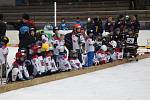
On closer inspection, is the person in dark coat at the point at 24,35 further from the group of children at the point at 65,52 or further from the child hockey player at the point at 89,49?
the child hockey player at the point at 89,49

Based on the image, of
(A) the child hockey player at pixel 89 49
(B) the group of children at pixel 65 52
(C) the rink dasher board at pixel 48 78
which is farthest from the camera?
(A) the child hockey player at pixel 89 49

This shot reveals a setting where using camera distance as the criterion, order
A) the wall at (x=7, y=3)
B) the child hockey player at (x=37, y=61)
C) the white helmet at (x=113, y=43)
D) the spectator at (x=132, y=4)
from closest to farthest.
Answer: the child hockey player at (x=37, y=61), the white helmet at (x=113, y=43), the spectator at (x=132, y=4), the wall at (x=7, y=3)

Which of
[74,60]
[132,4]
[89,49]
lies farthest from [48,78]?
[132,4]

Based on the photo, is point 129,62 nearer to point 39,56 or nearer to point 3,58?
point 39,56

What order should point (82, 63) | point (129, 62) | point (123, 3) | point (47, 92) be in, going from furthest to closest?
point (123, 3)
point (129, 62)
point (82, 63)
point (47, 92)

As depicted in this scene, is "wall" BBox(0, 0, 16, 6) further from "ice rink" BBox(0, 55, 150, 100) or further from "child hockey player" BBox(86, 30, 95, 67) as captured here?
"ice rink" BBox(0, 55, 150, 100)

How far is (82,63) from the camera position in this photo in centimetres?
845

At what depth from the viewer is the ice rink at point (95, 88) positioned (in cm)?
545

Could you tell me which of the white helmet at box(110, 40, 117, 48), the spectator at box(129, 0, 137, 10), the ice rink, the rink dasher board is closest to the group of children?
the white helmet at box(110, 40, 117, 48)

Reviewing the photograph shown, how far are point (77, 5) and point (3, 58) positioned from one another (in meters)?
15.9

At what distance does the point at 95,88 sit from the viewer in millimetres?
6258

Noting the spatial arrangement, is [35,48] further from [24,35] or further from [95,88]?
[95,88]

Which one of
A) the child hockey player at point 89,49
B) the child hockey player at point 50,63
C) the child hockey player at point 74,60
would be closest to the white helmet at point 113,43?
the child hockey player at point 89,49

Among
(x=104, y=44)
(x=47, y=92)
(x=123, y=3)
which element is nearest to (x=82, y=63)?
(x=104, y=44)
